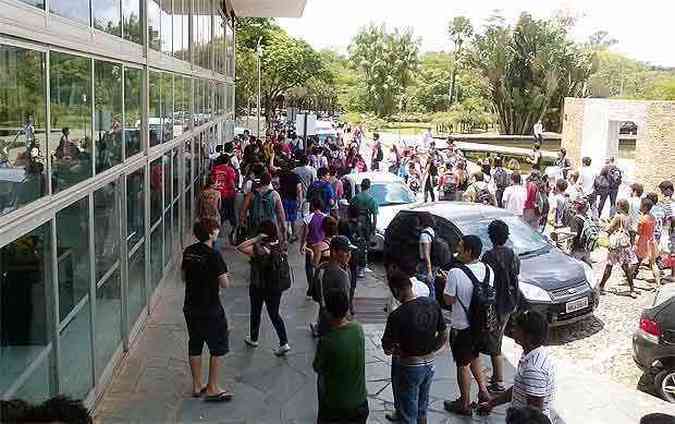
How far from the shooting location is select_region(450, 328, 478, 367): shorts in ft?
21.6

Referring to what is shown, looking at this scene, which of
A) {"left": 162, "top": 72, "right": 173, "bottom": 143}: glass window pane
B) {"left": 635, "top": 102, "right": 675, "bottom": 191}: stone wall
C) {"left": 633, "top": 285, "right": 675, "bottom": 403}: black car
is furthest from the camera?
{"left": 635, "top": 102, "right": 675, "bottom": 191}: stone wall

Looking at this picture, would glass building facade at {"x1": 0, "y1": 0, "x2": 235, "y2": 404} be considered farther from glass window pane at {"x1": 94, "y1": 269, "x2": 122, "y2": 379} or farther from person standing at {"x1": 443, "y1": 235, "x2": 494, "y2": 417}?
person standing at {"x1": 443, "y1": 235, "x2": 494, "y2": 417}

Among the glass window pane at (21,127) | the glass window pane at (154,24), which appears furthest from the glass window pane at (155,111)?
the glass window pane at (21,127)

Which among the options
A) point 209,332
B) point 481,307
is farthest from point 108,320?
point 481,307

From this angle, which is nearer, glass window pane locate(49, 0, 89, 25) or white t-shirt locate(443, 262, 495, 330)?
glass window pane locate(49, 0, 89, 25)

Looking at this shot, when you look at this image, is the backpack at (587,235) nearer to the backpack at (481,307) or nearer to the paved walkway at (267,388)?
the paved walkway at (267,388)

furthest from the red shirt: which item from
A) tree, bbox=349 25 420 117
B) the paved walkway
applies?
tree, bbox=349 25 420 117

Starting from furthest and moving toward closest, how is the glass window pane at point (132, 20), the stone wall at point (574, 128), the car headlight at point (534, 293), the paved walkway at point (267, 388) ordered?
the stone wall at point (574, 128), the car headlight at point (534, 293), the glass window pane at point (132, 20), the paved walkway at point (267, 388)

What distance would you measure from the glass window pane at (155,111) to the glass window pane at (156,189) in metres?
0.32

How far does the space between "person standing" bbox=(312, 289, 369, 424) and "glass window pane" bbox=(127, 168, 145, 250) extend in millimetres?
3908

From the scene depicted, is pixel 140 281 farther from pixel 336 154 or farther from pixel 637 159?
pixel 637 159

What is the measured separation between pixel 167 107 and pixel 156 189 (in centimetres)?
147

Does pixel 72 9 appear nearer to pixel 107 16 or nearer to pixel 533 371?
pixel 107 16

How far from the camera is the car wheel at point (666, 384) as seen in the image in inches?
301
